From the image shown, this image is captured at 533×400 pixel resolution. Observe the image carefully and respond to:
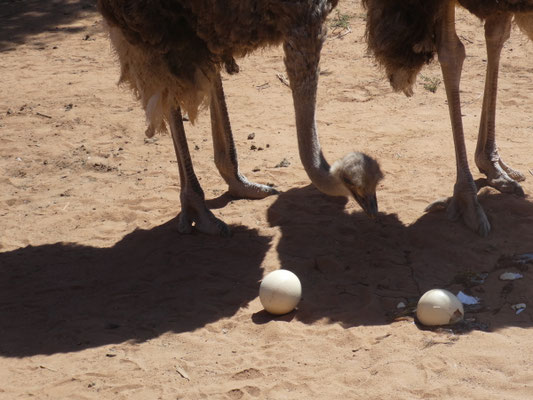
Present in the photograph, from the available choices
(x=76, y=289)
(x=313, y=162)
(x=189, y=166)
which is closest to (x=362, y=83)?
(x=189, y=166)

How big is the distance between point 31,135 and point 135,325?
3.42 meters

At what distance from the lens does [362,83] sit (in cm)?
838

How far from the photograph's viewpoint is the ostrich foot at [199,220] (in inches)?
225

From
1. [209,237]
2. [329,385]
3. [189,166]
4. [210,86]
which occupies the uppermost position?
[210,86]

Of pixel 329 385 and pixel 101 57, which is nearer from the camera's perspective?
pixel 329 385

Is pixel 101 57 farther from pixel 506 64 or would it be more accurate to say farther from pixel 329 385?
pixel 329 385

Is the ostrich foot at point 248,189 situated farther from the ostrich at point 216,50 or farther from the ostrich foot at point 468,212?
the ostrich foot at point 468,212

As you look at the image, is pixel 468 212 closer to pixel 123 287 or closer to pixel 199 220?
pixel 199 220

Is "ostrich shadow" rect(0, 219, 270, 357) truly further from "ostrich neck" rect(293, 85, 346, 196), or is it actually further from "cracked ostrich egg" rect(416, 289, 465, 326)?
"cracked ostrich egg" rect(416, 289, 465, 326)

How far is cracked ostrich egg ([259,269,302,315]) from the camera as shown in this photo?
4613 millimetres

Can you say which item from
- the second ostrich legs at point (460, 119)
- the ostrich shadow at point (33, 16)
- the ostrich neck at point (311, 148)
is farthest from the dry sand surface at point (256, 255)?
the ostrich shadow at point (33, 16)

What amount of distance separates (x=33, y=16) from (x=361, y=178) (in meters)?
8.18

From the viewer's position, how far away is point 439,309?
14.3 ft

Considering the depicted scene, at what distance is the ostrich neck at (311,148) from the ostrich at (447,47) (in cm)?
83
